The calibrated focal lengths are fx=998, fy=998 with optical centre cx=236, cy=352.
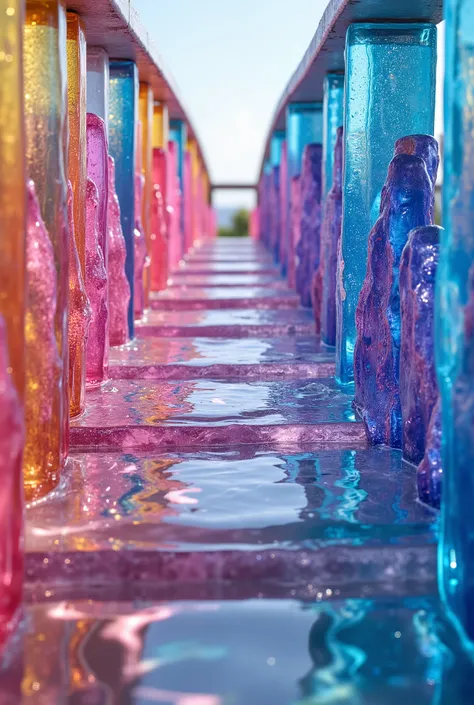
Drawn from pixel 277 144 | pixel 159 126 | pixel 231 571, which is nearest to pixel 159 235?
pixel 159 126

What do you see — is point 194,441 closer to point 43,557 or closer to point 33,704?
point 43,557

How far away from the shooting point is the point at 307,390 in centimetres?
517

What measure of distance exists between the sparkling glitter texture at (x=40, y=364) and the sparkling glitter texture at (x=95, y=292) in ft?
5.39

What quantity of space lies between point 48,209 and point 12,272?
1100mm

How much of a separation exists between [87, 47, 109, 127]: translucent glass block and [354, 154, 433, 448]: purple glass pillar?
2475 mm

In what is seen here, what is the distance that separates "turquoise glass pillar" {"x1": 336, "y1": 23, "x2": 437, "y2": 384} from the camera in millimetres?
5145

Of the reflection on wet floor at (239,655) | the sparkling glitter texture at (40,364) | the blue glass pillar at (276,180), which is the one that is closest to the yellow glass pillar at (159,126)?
the blue glass pillar at (276,180)

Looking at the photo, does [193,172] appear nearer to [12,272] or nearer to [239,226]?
[239,226]

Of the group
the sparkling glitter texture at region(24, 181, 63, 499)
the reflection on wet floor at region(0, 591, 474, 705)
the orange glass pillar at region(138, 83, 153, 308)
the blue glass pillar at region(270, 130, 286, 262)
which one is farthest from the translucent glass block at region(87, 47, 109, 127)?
the blue glass pillar at region(270, 130, 286, 262)

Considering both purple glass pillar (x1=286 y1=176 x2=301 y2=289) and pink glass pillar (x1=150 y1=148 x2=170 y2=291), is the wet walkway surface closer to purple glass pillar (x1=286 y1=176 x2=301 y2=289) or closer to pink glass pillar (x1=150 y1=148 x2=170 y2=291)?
pink glass pillar (x1=150 y1=148 x2=170 y2=291)

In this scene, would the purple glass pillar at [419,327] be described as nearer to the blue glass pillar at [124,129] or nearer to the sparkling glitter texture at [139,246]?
the blue glass pillar at [124,129]

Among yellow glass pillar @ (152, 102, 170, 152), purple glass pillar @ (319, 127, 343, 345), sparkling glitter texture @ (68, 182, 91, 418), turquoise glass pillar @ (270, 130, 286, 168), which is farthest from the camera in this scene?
turquoise glass pillar @ (270, 130, 286, 168)

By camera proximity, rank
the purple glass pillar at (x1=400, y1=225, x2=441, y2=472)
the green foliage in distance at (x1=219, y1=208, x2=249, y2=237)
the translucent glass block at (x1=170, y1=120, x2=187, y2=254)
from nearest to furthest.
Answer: the purple glass pillar at (x1=400, y1=225, x2=441, y2=472) → the translucent glass block at (x1=170, y1=120, x2=187, y2=254) → the green foliage in distance at (x1=219, y1=208, x2=249, y2=237)

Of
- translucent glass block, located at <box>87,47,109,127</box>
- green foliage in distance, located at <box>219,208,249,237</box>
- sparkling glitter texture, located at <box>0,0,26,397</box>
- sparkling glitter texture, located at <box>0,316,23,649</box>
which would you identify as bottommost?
green foliage in distance, located at <box>219,208,249,237</box>
